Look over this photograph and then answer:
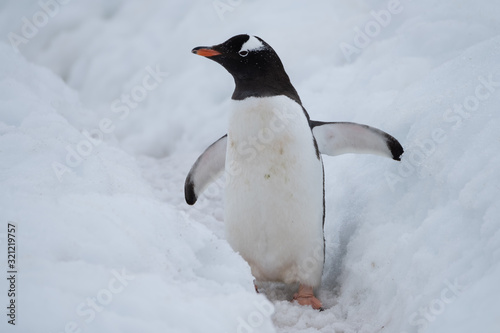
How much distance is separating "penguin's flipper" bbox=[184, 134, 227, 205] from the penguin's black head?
1.24 feet

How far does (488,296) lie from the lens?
107 cm

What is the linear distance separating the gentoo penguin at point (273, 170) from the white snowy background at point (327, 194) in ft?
0.43

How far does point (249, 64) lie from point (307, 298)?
0.91 meters

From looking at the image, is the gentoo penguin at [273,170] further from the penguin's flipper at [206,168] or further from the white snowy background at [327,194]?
the penguin's flipper at [206,168]

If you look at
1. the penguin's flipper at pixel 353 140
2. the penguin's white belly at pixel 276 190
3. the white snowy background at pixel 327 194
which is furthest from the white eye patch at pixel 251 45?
the white snowy background at pixel 327 194

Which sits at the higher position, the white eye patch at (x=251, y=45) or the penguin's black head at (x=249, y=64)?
the white eye patch at (x=251, y=45)

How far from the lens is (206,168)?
2.36 meters

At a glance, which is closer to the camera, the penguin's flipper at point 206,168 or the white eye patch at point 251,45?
the white eye patch at point 251,45

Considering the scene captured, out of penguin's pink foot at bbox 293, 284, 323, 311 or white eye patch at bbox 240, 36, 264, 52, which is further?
white eye patch at bbox 240, 36, 264, 52

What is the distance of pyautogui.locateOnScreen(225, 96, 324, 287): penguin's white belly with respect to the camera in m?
1.94

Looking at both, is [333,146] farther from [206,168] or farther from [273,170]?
[206,168]

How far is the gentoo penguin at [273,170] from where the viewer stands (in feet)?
6.35

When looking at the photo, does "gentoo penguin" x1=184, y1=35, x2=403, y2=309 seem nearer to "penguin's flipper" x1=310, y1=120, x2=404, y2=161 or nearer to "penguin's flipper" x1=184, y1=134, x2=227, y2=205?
"penguin's flipper" x1=310, y1=120, x2=404, y2=161

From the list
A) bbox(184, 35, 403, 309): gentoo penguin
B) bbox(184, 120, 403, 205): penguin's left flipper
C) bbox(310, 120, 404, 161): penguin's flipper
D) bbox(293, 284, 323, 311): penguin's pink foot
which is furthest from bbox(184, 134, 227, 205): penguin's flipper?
bbox(293, 284, 323, 311): penguin's pink foot
